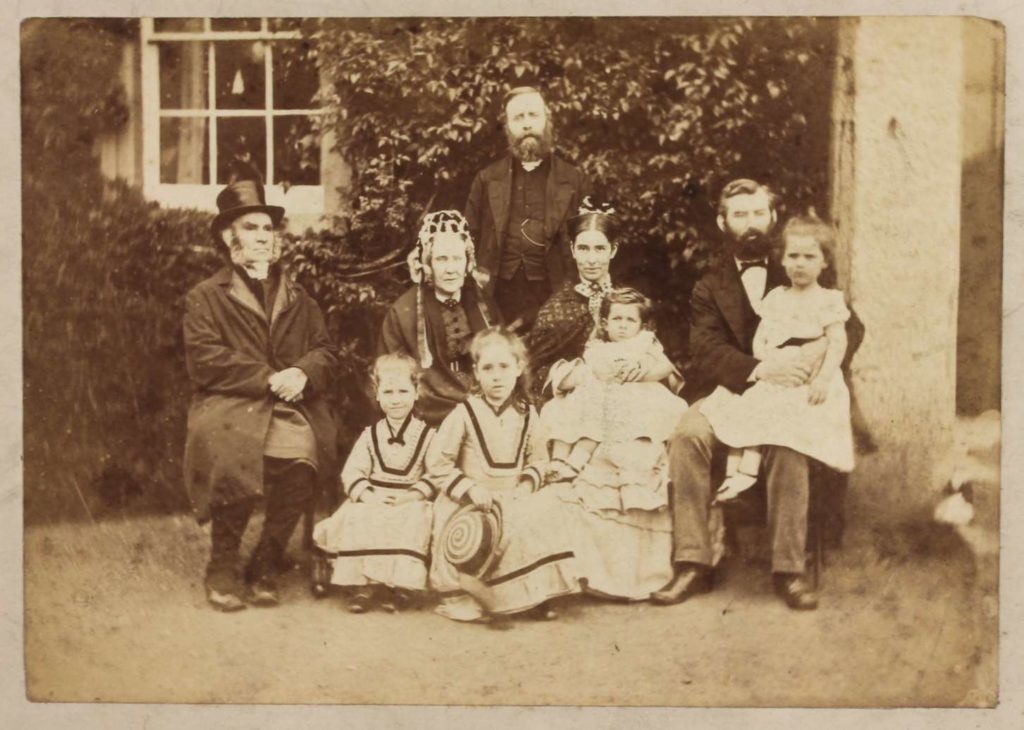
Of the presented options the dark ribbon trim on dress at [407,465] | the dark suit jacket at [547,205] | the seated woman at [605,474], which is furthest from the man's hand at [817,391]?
the dark ribbon trim on dress at [407,465]

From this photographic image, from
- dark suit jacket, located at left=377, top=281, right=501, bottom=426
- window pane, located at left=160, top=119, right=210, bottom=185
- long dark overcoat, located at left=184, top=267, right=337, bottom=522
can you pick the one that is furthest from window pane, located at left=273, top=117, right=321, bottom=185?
dark suit jacket, located at left=377, top=281, right=501, bottom=426

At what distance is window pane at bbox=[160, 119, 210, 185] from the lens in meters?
4.17

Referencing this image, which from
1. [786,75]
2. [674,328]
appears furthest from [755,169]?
[674,328]

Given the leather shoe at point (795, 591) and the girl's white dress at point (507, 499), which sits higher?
the girl's white dress at point (507, 499)

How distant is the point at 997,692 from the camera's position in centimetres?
414

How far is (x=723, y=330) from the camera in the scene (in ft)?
13.4

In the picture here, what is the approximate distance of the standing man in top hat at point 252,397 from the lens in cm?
412

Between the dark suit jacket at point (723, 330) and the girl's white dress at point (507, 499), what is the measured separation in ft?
1.83

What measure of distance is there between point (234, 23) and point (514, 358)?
55.3 inches

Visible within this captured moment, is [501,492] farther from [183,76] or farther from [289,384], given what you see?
[183,76]

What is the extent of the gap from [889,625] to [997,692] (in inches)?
16.1

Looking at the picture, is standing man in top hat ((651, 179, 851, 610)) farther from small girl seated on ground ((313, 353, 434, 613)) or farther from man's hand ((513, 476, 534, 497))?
small girl seated on ground ((313, 353, 434, 613))

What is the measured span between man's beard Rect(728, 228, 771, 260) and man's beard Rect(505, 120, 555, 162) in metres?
0.64

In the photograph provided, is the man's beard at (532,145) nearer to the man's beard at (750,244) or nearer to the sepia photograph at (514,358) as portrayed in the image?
the sepia photograph at (514,358)
